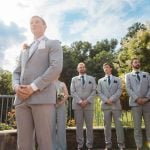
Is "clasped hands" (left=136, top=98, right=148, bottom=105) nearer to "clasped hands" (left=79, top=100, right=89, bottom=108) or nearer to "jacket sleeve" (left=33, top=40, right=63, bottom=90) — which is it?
"clasped hands" (left=79, top=100, right=89, bottom=108)

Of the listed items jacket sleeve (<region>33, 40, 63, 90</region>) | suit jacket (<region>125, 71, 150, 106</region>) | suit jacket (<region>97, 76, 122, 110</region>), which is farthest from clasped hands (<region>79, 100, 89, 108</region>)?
jacket sleeve (<region>33, 40, 63, 90</region>)

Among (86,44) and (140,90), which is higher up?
(86,44)

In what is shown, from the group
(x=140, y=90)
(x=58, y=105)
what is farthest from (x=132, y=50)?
(x=58, y=105)

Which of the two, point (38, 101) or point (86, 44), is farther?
point (86, 44)

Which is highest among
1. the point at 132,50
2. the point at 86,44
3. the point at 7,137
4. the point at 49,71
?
the point at 86,44

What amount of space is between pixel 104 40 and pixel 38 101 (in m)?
44.5

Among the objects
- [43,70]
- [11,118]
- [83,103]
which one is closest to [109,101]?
[83,103]

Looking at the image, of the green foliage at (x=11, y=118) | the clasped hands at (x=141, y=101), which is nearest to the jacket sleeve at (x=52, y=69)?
the clasped hands at (x=141, y=101)

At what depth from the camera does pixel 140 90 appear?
7.21m

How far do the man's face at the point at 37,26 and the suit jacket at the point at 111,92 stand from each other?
158 inches

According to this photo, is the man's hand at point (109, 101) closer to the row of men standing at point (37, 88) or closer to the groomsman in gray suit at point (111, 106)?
the groomsman in gray suit at point (111, 106)

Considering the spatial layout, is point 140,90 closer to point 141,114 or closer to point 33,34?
point 141,114

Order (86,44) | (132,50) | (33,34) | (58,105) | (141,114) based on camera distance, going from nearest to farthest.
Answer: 1. (33,34)
2. (58,105)
3. (141,114)
4. (132,50)
5. (86,44)

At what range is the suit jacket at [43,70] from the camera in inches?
137
